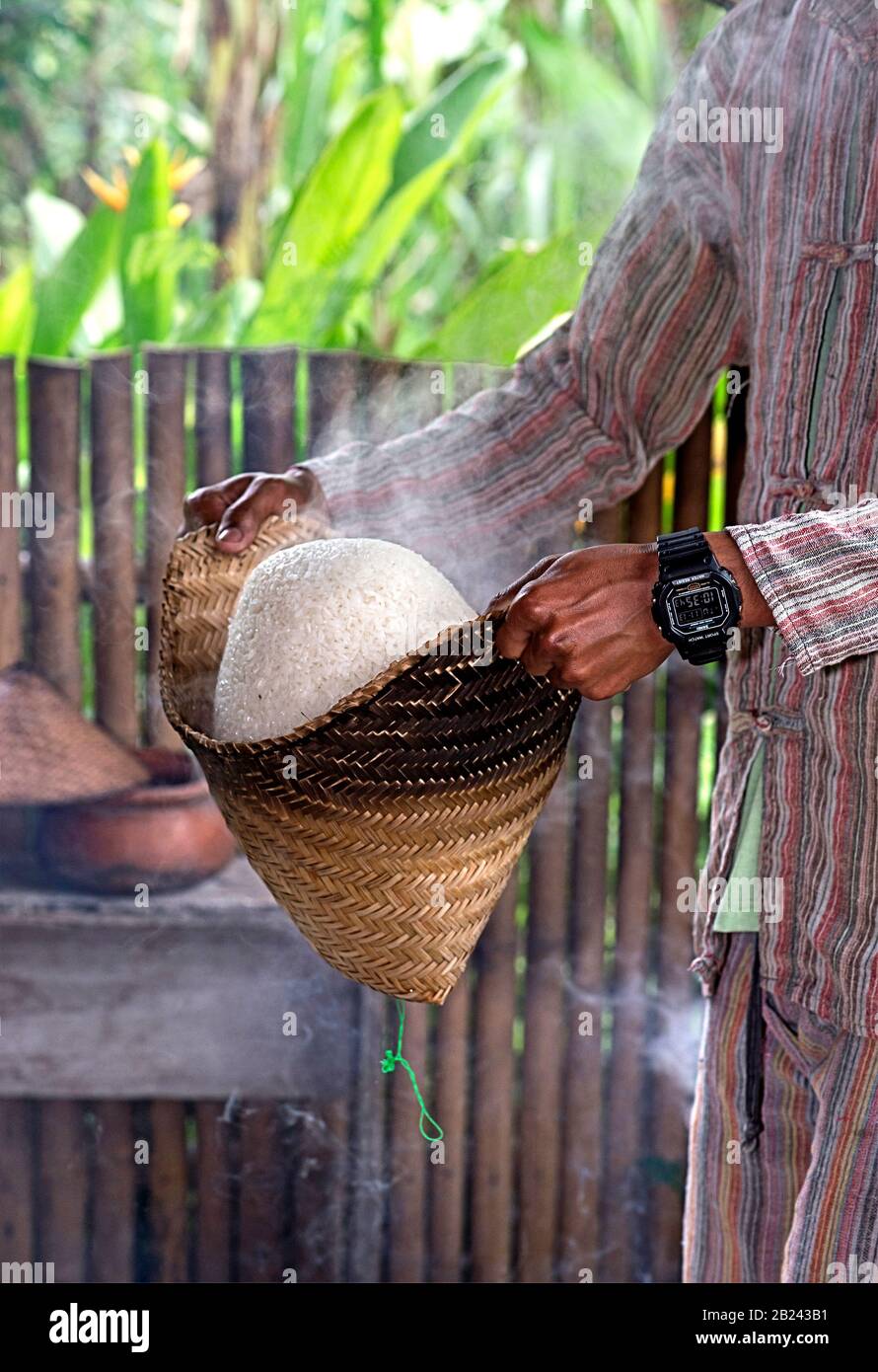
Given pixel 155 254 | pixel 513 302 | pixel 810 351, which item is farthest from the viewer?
pixel 155 254

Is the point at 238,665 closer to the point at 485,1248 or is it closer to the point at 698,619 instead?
the point at 698,619

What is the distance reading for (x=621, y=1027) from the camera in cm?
251

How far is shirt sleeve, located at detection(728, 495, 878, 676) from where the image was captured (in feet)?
3.88

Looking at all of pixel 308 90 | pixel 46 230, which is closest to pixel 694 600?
pixel 46 230

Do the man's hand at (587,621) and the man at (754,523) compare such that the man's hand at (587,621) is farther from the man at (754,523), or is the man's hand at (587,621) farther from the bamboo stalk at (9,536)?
the bamboo stalk at (9,536)

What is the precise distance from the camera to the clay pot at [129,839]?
237 centimetres

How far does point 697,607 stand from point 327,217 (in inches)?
95.8

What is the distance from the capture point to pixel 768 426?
1.44 meters

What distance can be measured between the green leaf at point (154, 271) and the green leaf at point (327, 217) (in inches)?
9.8

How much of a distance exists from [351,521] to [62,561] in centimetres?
92

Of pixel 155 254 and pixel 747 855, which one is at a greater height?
pixel 155 254

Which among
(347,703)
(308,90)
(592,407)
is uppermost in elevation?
(308,90)

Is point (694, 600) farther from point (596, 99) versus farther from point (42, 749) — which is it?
point (596, 99)

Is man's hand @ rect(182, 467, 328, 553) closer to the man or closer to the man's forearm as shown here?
the man
